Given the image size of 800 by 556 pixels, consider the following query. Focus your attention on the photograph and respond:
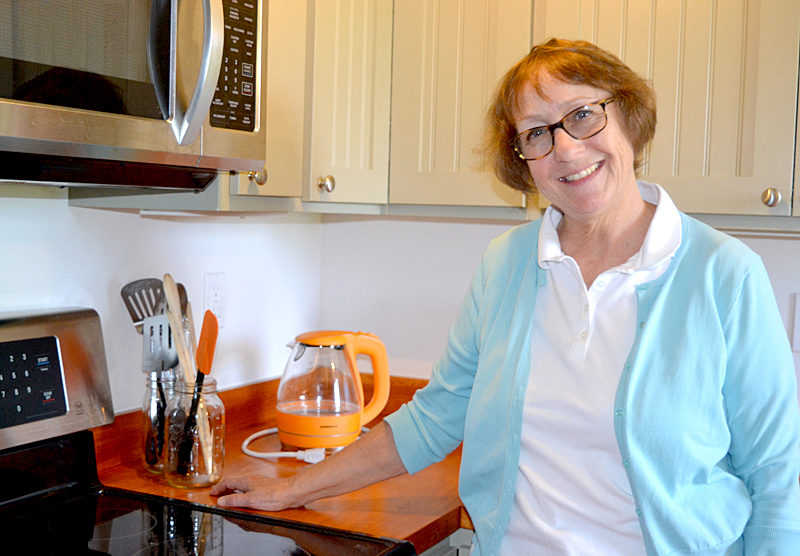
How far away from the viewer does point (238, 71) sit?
4.25 feet

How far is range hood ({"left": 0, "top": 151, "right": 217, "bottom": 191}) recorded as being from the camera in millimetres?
1164

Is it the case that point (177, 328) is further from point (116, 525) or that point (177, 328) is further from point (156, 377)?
point (116, 525)

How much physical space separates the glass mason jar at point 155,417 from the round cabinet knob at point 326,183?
46 centimetres

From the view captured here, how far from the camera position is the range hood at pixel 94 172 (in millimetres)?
1164

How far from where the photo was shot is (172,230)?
1.81 metres

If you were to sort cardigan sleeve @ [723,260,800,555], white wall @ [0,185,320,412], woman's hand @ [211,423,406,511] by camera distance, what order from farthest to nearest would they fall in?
white wall @ [0,185,320,412]
woman's hand @ [211,423,406,511]
cardigan sleeve @ [723,260,800,555]

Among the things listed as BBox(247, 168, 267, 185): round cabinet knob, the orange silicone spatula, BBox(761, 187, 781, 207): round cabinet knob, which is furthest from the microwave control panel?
BBox(761, 187, 781, 207): round cabinet knob

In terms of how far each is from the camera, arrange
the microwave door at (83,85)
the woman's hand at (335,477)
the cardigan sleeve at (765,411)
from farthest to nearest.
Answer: the woman's hand at (335,477), the cardigan sleeve at (765,411), the microwave door at (83,85)

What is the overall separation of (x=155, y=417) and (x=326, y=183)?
54 cm

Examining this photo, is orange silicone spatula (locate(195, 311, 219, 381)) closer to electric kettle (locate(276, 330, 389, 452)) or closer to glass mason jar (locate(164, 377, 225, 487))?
glass mason jar (locate(164, 377, 225, 487))

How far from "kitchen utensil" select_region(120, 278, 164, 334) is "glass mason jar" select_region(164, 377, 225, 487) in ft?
0.69

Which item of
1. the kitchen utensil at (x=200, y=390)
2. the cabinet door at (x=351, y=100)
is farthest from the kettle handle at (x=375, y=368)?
the kitchen utensil at (x=200, y=390)

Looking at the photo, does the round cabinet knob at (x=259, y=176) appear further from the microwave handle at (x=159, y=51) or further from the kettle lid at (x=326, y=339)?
the kettle lid at (x=326, y=339)

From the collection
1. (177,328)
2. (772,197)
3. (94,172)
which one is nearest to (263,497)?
(177,328)
